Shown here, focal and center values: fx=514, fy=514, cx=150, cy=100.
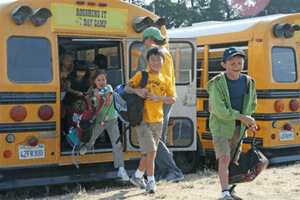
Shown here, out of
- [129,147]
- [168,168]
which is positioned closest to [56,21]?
[129,147]

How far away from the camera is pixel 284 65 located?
27.0 feet

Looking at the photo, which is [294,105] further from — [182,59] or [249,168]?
[249,168]

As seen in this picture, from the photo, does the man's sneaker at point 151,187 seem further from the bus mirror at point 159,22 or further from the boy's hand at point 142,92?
the bus mirror at point 159,22

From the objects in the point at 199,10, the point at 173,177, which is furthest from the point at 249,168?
the point at 199,10

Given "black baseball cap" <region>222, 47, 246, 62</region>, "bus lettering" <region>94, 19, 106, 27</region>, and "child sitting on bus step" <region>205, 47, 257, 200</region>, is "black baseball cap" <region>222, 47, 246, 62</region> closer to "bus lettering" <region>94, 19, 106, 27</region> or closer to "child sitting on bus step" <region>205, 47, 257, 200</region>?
"child sitting on bus step" <region>205, 47, 257, 200</region>

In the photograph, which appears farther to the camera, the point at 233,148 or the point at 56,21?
the point at 56,21

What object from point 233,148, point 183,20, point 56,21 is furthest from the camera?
point 183,20

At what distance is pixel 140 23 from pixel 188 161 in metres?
2.61

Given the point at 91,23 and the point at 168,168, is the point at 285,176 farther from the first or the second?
the point at 91,23

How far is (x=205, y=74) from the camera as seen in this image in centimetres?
872

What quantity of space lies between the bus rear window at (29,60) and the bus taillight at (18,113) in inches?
12.6

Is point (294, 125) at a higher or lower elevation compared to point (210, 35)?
lower

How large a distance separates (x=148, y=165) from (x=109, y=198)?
0.59 m

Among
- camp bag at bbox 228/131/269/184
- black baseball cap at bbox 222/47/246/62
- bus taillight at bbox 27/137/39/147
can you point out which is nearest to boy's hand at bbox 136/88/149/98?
black baseball cap at bbox 222/47/246/62
